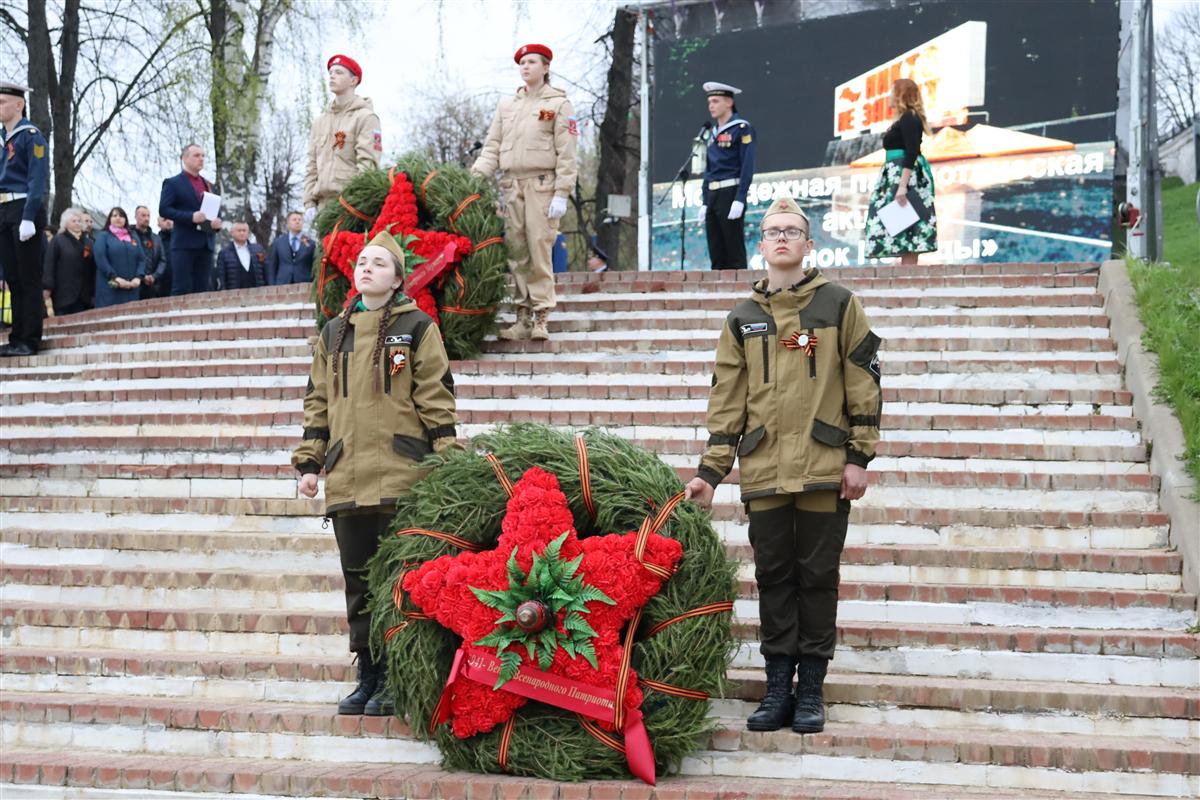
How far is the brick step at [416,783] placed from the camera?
14.8 feet

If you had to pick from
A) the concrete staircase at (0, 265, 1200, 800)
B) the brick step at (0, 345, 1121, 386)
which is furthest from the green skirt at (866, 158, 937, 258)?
the brick step at (0, 345, 1121, 386)

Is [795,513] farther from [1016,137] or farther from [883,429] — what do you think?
[1016,137]

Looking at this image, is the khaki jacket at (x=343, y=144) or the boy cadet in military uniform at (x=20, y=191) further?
the khaki jacket at (x=343, y=144)

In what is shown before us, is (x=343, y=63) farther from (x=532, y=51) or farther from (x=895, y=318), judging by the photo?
(x=895, y=318)

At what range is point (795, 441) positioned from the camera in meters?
4.80

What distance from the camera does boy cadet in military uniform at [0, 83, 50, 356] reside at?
31.7 feet

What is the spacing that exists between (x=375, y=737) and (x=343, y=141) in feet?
19.9

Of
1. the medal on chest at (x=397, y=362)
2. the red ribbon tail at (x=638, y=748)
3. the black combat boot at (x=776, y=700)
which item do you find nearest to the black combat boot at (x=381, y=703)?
the red ribbon tail at (x=638, y=748)

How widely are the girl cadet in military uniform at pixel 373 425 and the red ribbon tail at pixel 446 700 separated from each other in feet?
1.50

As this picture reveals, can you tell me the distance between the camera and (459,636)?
4871 millimetres

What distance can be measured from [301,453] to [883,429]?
3.55 metres

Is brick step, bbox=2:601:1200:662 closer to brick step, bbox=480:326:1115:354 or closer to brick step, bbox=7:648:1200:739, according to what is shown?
brick step, bbox=7:648:1200:739

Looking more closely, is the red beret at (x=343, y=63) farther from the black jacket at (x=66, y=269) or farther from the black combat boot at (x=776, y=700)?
the black combat boot at (x=776, y=700)

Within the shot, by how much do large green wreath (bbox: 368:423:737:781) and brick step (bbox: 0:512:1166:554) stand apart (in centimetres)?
139
